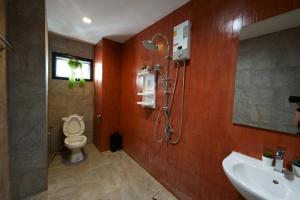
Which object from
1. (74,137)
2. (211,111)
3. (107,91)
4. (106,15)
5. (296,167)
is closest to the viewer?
(296,167)

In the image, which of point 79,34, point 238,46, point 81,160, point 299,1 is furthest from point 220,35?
point 81,160

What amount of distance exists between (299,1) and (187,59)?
3.02ft

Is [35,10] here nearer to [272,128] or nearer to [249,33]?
[249,33]

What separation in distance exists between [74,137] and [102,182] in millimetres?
1170

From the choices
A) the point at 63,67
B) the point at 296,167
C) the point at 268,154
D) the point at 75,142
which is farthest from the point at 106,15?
the point at 296,167

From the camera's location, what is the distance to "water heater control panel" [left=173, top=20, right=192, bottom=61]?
5.09 ft

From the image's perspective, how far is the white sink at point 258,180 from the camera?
0.78m

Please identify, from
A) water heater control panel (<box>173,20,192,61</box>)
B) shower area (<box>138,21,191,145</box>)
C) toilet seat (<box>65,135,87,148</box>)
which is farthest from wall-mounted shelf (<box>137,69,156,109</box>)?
toilet seat (<box>65,135,87,148</box>)

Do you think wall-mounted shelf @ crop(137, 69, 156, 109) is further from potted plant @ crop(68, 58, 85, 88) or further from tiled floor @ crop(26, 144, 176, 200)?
potted plant @ crop(68, 58, 85, 88)

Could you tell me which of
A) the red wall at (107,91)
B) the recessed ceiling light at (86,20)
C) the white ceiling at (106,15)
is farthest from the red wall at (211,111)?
the red wall at (107,91)

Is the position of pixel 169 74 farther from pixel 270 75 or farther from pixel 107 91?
pixel 107 91

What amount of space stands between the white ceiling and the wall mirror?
0.99 metres

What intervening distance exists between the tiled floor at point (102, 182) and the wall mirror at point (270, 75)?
58.0 inches

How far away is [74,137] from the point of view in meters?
2.70
